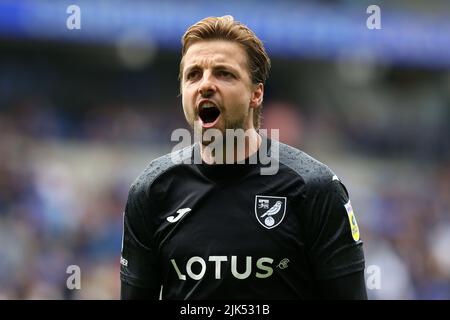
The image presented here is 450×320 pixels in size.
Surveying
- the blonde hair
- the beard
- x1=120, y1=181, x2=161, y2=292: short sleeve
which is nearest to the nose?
the beard

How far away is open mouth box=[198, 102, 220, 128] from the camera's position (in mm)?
3816

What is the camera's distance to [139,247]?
389cm

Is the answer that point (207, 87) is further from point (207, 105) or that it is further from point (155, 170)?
point (155, 170)

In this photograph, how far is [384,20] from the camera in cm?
1697

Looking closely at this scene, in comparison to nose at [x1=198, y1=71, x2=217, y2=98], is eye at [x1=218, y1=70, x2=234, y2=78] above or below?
above

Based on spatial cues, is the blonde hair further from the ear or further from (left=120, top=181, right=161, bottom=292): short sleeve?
(left=120, top=181, right=161, bottom=292): short sleeve

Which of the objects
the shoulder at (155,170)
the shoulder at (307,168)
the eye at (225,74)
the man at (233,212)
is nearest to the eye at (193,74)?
the man at (233,212)

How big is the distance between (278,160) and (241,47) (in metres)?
0.56

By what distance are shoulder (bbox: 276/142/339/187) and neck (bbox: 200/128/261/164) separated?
0.46 feet

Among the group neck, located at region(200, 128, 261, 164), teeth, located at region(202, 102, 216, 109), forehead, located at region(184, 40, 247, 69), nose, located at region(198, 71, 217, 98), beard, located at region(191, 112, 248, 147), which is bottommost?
neck, located at region(200, 128, 261, 164)

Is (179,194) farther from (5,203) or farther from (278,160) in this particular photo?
(5,203)

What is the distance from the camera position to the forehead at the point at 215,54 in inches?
152

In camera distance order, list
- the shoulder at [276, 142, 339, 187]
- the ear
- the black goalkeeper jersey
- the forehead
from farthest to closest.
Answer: the ear
the forehead
the shoulder at [276, 142, 339, 187]
the black goalkeeper jersey

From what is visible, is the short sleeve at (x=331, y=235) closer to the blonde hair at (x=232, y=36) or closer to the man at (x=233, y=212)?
the man at (x=233, y=212)
